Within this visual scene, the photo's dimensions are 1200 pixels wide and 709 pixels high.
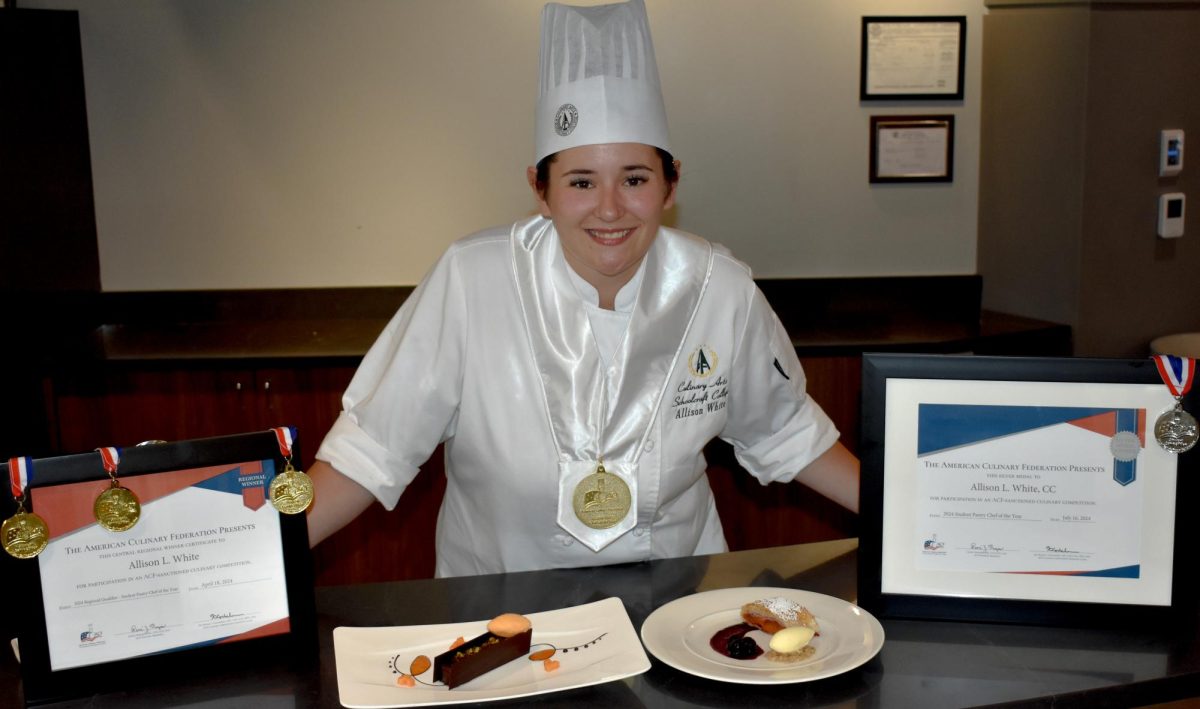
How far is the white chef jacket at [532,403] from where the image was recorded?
1614 mm

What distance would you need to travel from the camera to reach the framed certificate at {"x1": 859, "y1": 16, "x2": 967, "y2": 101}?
3.43 meters

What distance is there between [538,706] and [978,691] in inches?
18.2

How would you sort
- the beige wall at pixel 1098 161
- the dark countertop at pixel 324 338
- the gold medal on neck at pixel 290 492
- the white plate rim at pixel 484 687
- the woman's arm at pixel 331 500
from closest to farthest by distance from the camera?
the white plate rim at pixel 484 687 < the gold medal on neck at pixel 290 492 < the woman's arm at pixel 331 500 < the dark countertop at pixel 324 338 < the beige wall at pixel 1098 161

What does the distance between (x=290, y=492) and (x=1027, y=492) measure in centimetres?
85

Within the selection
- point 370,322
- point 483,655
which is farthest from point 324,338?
point 483,655

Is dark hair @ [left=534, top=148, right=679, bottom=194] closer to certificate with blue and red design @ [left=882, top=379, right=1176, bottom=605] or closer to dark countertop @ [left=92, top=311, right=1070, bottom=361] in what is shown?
certificate with blue and red design @ [left=882, top=379, right=1176, bottom=605]

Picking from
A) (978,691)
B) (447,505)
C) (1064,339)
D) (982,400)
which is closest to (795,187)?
(1064,339)

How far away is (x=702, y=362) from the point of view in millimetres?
1693

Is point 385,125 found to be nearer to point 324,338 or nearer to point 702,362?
point 324,338

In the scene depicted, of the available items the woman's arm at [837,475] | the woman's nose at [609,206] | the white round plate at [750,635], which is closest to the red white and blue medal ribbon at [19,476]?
the white round plate at [750,635]

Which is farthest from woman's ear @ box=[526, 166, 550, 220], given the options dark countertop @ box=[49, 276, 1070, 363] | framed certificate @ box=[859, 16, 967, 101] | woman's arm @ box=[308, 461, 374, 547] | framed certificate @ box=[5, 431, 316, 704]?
framed certificate @ box=[859, 16, 967, 101]

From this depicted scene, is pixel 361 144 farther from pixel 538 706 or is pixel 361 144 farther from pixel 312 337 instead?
pixel 538 706

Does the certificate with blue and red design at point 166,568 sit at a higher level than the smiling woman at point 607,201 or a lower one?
lower

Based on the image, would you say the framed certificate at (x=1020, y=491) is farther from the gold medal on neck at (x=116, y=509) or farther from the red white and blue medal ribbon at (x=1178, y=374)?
the gold medal on neck at (x=116, y=509)
